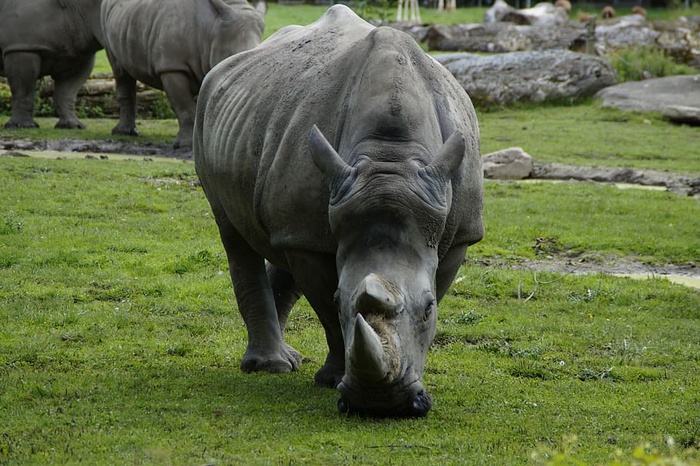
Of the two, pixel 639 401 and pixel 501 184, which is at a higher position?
pixel 639 401

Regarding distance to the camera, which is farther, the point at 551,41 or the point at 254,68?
the point at 551,41

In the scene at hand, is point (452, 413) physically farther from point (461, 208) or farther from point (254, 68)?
point (254, 68)

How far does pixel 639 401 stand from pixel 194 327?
3337 millimetres

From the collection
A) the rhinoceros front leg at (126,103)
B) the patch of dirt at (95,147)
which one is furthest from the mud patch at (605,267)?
the rhinoceros front leg at (126,103)

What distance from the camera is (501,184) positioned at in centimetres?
1523

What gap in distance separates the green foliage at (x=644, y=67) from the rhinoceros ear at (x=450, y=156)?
2128 cm

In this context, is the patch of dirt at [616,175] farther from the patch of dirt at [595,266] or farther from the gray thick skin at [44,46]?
the gray thick skin at [44,46]

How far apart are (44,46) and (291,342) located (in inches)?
474

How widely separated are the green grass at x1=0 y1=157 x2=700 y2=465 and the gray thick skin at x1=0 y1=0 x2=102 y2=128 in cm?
527

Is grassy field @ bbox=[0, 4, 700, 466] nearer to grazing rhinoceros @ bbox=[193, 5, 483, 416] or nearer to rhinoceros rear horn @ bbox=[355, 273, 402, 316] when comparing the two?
grazing rhinoceros @ bbox=[193, 5, 483, 416]

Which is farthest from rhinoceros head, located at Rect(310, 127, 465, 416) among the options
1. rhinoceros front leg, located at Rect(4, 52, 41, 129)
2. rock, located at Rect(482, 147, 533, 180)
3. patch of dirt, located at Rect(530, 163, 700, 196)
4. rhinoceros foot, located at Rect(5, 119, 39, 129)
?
rhinoceros front leg, located at Rect(4, 52, 41, 129)

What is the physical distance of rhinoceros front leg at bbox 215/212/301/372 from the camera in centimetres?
759

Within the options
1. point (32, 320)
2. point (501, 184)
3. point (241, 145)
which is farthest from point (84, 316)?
point (501, 184)

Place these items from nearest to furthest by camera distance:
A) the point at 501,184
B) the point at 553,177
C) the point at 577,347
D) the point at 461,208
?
1. the point at 461,208
2. the point at 577,347
3. the point at 501,184
4. the point at 553,177
